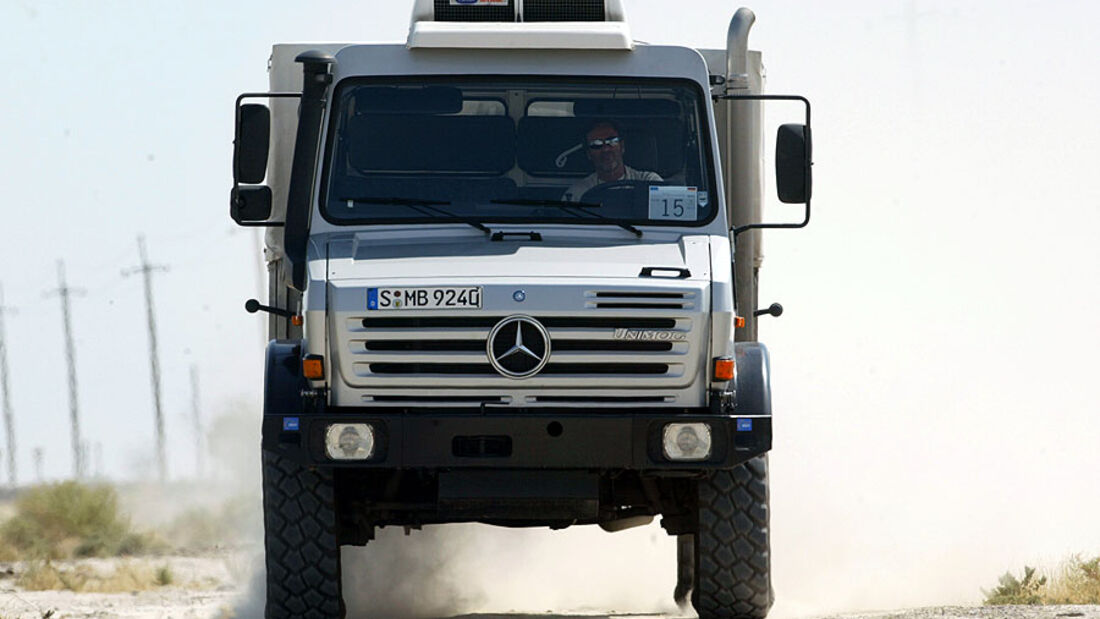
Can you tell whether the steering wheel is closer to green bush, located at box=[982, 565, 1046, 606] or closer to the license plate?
the license plate

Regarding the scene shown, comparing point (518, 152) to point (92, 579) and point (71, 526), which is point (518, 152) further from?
point (71, 526)

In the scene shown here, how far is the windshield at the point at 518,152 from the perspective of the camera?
11.0 meters

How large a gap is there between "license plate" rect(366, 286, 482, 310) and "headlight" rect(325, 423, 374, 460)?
1.96 ft

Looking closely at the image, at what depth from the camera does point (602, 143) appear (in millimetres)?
11148

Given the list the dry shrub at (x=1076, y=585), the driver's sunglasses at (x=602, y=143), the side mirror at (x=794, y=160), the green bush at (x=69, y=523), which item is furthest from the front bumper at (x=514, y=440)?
the green bush at (x=69, y=523)

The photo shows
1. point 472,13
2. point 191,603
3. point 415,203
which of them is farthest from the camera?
point 191,603

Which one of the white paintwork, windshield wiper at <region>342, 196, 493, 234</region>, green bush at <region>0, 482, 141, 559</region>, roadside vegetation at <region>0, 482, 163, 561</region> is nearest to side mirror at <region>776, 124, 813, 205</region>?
the white paintwork

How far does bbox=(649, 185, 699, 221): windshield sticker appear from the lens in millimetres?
11008

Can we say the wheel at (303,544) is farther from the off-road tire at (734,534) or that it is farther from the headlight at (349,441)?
the off-road tire at (734,534)

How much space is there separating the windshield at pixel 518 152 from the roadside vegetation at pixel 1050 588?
487 centimetres

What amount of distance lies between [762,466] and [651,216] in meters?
1.44

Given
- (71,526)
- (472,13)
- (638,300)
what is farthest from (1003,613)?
(71,526)

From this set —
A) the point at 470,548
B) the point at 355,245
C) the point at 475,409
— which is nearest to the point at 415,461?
the point at 475,409

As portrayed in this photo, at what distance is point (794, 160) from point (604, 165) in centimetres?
101
